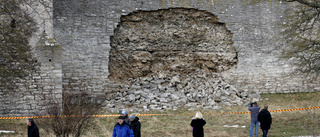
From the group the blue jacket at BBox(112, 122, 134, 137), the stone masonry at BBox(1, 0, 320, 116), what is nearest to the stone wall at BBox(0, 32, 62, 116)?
the stone masonry at BBox(1, 0, 320, 116)

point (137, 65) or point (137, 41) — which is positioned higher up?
point (137, 41)

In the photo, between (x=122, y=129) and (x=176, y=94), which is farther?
(x=176, y=94)

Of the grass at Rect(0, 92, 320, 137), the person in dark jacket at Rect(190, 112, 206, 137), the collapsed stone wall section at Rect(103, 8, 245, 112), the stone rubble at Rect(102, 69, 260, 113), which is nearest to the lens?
the person in dark jacket at Rect(190, 112, 206, 137)

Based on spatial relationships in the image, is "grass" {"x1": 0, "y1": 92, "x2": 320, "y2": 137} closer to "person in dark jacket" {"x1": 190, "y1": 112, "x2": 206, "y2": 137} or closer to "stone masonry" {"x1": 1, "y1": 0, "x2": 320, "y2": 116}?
"stone masonry" {"x1": 1, "y1": 0, "x2": 320, "y2": 116}

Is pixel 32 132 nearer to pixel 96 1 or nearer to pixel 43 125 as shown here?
pixel 43 125

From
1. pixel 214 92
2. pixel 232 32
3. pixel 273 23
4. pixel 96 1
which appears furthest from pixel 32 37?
pixel 273 23

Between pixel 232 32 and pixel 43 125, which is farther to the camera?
pixel 232 32

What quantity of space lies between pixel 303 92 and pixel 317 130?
7.95 meters

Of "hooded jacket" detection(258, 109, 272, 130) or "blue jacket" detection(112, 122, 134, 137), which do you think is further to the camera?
"hooded jacket" detection(258, 109, 272, 130)

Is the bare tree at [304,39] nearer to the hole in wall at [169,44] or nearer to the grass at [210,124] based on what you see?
the grass at [210,124]

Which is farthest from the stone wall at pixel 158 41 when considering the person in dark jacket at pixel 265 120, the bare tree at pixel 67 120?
the person in dark jacket at pixel 265 120

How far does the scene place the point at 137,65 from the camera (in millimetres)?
14219

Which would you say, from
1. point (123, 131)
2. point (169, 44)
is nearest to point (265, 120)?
point (123, 131)

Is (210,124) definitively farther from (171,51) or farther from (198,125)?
(171,51)
